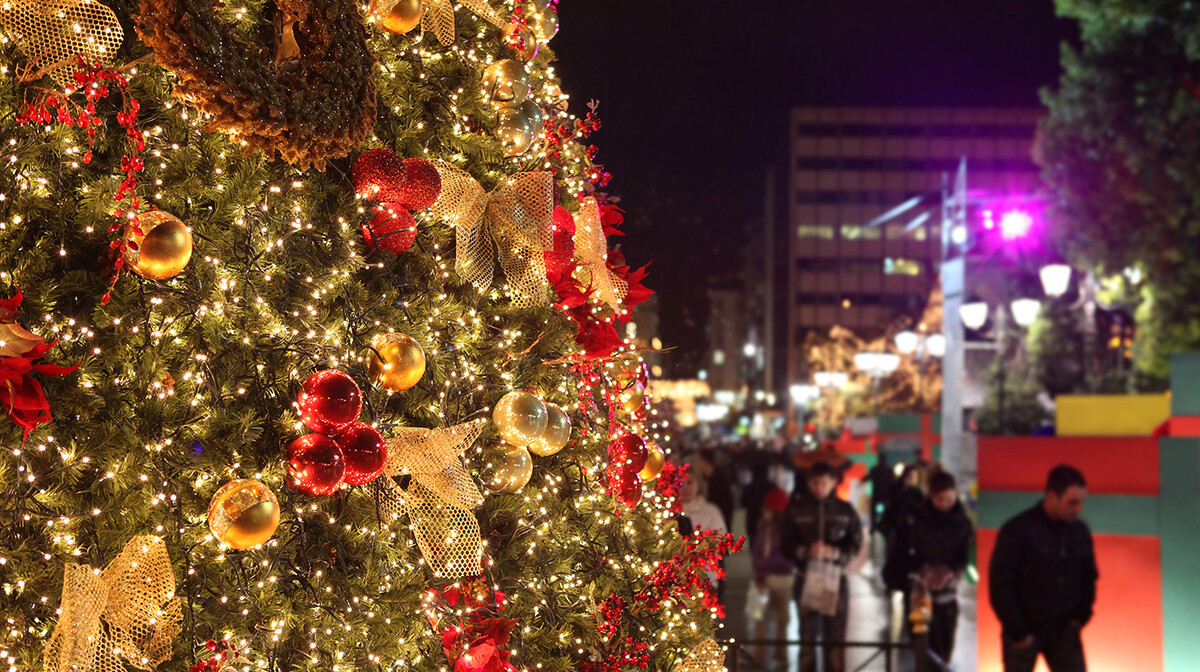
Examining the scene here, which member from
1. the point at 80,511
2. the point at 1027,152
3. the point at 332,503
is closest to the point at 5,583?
the point at 80,511

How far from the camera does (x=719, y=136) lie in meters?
8.59

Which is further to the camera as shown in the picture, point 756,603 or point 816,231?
point 816,231

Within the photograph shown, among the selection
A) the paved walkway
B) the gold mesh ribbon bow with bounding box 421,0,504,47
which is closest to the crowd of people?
the paved walkway

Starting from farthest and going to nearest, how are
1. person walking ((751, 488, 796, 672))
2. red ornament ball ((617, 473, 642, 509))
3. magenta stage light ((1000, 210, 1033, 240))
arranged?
magenta stage light ((1000, 210, 1033, 240)) < person walking ((751, 488, 796, 672)) < red ornament ball ((617, 473, 642, 509))

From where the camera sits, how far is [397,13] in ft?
8.57

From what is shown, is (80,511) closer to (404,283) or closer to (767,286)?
(404,283)

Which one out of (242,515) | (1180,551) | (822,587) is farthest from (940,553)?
(242,515)

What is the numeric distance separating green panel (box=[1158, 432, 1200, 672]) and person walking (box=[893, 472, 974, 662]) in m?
1.49

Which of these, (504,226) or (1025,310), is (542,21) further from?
(1025,310)

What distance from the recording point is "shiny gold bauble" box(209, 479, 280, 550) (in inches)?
81.7

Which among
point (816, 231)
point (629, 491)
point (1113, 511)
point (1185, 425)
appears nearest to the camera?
point (629, 491)

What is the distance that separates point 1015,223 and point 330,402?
12.0 meters

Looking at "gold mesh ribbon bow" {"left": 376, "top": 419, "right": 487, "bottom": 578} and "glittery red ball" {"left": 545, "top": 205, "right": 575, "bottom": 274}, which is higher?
"glittery red ball" {"left": 545, "top": 205, "right": 575, "bottom": 274}

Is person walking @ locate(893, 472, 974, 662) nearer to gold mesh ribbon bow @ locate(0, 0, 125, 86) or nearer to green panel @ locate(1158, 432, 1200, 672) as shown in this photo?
green panel @ locate(1158, 432, 1200, 672)
